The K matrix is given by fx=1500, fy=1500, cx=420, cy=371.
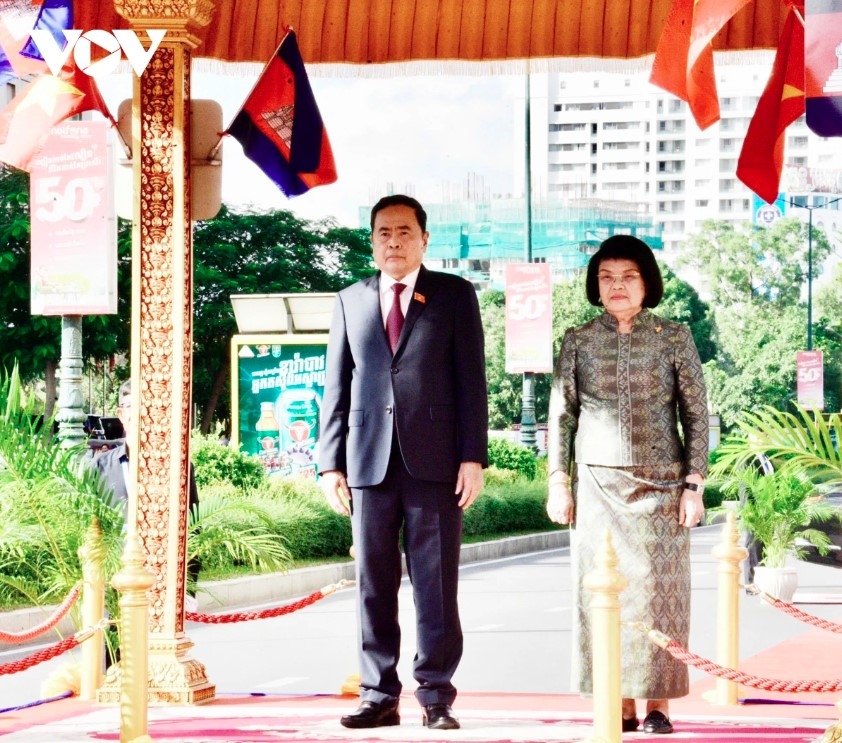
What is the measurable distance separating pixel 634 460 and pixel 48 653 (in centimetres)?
257

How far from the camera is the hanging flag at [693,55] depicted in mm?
5723

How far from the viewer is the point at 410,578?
587 centimetres

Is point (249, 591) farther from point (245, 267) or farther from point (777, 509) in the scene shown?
point (245, 267)

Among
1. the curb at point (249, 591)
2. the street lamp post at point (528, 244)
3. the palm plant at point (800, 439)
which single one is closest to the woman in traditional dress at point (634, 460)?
the palm plant at point (800, 439)

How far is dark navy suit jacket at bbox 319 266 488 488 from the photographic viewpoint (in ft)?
19.2

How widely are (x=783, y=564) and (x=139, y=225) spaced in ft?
31.4

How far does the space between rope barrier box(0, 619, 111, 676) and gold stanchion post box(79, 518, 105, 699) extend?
0.57m

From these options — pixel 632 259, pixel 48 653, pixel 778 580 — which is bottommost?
pixel 778 580

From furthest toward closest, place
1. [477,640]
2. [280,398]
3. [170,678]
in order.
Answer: [280,398], [477,640], [170,678]

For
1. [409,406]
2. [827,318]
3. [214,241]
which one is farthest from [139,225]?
[827,318]

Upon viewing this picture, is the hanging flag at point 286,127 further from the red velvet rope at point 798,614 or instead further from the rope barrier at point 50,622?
the red velvet rope at point 798,614

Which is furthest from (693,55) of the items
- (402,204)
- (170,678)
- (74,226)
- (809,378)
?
(809,378)

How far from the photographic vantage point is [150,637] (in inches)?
268

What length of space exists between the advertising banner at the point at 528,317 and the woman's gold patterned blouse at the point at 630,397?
67.7 ft
